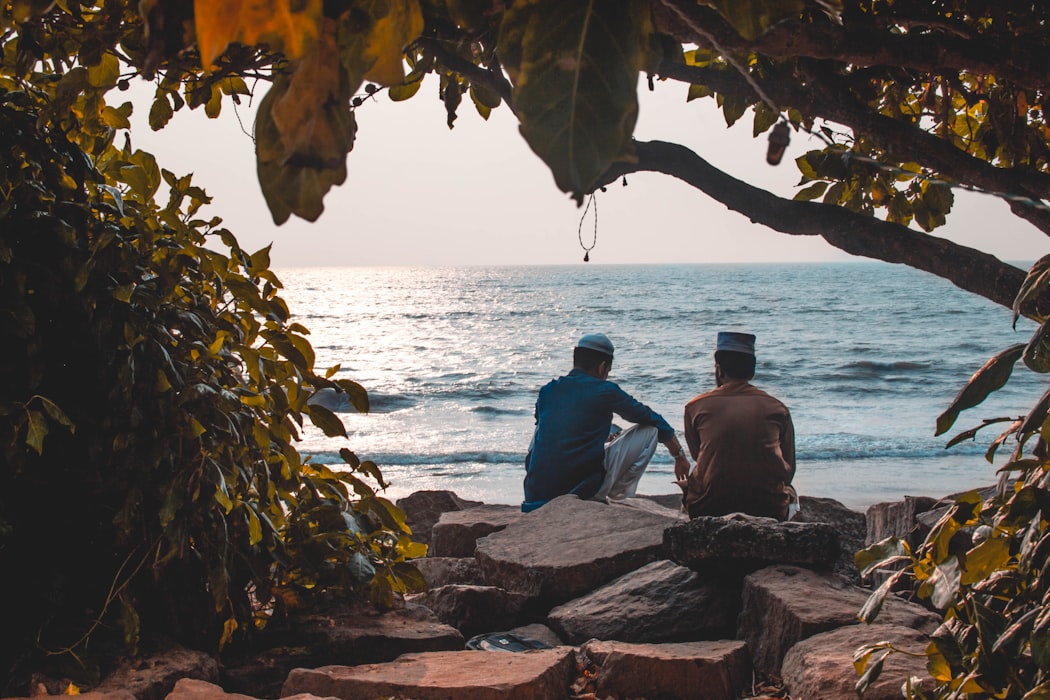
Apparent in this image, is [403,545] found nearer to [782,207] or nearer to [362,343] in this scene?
[782,207]

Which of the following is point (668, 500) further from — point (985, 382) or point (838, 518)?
point (985, 382)

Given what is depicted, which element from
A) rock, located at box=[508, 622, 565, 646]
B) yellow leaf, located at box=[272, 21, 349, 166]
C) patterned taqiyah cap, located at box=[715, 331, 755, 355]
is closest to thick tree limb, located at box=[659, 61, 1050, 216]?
yellow leaf, located at box=[272, 21, 349, 166]

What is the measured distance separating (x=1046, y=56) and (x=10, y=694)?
2.75m

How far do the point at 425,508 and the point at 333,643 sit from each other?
360cm

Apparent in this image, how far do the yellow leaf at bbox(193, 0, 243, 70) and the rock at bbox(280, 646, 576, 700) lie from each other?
2.37 m

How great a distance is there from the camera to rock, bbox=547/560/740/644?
12.1ft

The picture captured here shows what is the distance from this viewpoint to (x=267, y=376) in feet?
9.27

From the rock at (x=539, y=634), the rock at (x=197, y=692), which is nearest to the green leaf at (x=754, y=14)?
the rock at (x=197, y=692)

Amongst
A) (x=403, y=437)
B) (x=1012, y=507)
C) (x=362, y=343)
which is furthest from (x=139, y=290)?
(x=362, y=343)

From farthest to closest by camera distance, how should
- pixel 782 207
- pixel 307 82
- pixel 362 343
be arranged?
pixel 362 343 → pixel 782 207 → pixel 307 82

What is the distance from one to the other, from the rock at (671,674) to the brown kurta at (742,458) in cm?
201

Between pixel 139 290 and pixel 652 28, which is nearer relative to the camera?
pixel 652 28

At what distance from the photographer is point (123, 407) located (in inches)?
104

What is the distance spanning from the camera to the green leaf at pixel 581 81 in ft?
1.85
